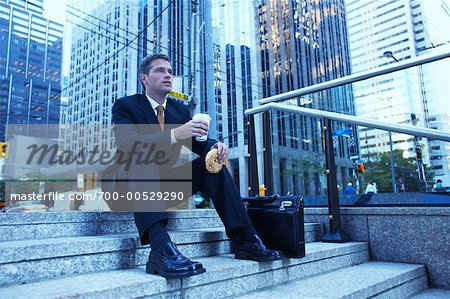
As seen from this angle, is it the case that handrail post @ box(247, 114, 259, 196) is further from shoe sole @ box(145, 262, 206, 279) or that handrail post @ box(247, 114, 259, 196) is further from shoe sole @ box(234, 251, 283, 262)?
shoe sole @ box(145, 262, 206, 279)

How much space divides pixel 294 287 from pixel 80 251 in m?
1.22

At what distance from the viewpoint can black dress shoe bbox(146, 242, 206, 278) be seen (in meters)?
1.48

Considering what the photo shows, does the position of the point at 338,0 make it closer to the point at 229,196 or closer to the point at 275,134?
the point at 275,134

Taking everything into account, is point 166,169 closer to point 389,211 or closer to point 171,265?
point 171,265

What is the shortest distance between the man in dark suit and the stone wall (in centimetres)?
140

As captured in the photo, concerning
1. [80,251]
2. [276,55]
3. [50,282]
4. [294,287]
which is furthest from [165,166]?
[276,55]

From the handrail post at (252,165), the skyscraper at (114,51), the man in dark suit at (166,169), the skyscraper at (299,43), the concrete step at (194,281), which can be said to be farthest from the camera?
the skyscraper at (114,51)

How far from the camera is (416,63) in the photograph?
3031 mm

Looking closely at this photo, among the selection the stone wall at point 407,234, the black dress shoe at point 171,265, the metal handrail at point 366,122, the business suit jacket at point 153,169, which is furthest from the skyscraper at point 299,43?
the black dress shoe at point 171,265

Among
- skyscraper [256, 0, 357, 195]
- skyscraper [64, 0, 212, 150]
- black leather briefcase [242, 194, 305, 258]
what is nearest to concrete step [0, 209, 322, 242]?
black leather briefcase [242, 194, 305, 258]

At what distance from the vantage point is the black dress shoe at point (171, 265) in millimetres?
1478

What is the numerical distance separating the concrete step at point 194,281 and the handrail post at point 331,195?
54 centimetres

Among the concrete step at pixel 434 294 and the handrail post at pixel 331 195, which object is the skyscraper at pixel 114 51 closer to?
the handrail post at pixel 331 195

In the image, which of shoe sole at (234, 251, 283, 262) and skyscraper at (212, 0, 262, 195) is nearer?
shoe sole at (234, 251, 283, 262)
